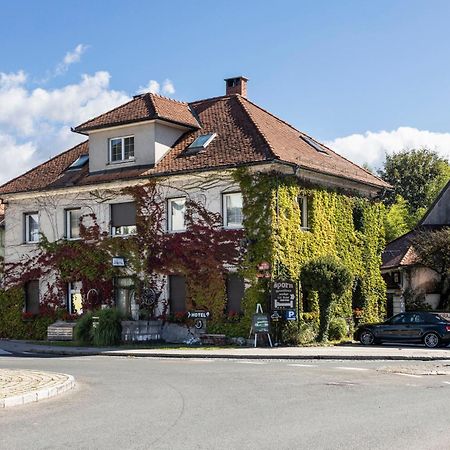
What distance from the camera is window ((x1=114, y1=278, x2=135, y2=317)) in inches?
1299

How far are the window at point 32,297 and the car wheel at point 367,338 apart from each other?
15.0m

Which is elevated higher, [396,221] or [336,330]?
[396,221]

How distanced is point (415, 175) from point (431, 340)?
42.2 metres

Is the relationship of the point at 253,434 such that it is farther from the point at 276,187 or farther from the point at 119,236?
the point at 119,236

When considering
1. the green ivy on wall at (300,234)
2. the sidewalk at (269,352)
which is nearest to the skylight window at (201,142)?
the green ivy on wall at (300,234)

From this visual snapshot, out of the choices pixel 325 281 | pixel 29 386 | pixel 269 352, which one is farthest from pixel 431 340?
pixel 29 386

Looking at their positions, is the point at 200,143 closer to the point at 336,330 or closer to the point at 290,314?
the point at 290,314

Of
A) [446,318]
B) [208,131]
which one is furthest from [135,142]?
[446,318]

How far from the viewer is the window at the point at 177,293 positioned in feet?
104

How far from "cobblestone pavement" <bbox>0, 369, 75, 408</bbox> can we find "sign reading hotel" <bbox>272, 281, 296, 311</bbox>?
12.5 meters

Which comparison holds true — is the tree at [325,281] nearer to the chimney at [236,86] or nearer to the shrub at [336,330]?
the shrub at [336,330]

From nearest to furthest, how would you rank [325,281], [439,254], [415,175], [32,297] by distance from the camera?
[325,281]
[32,297]
[439,254]
[415,175]

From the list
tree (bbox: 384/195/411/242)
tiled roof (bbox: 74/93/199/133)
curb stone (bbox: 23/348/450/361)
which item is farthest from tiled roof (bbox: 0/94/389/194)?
tree (bbox: 384/195/411/242)

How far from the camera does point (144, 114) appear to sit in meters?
32.8
